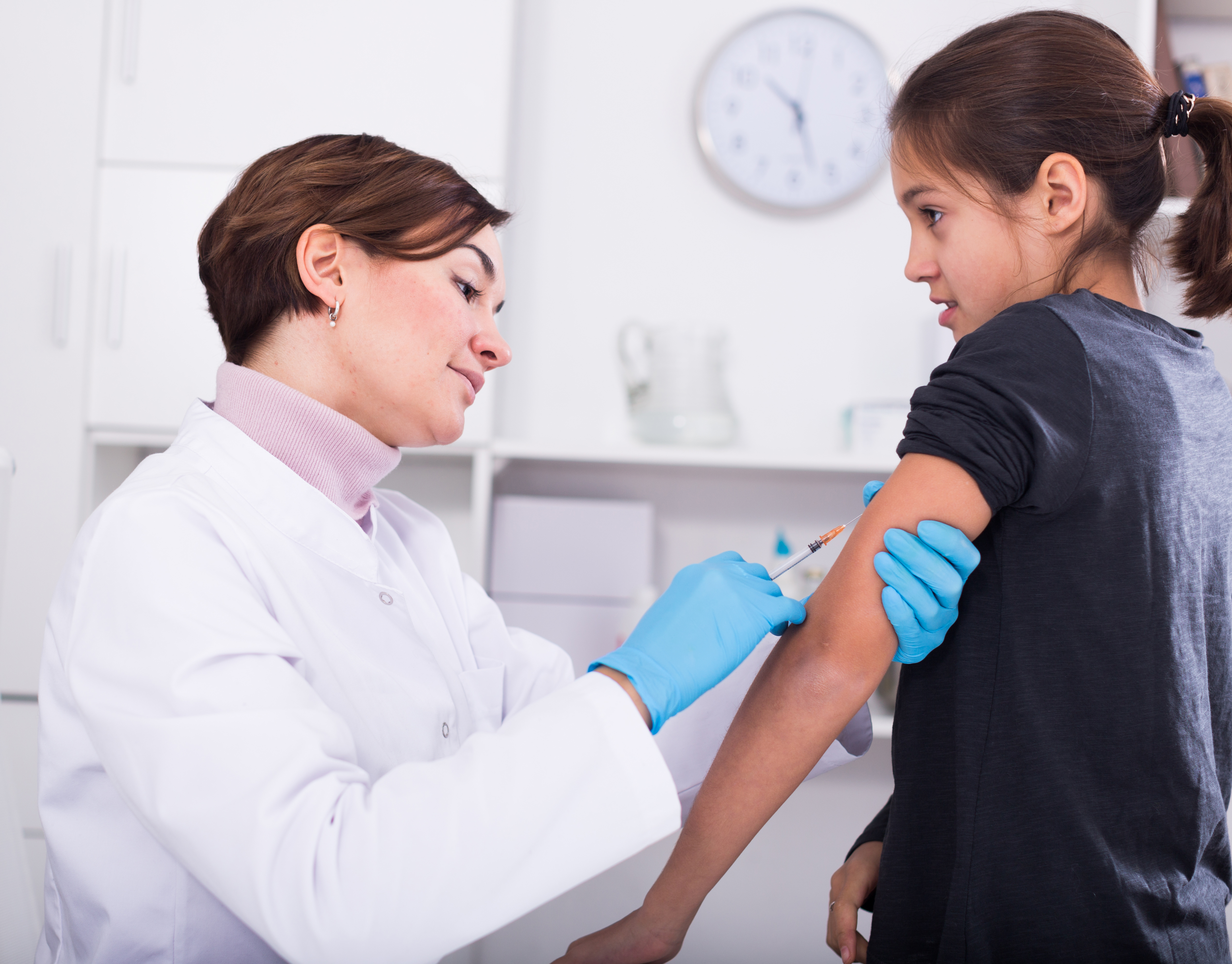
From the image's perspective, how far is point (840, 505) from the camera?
201 centimetres

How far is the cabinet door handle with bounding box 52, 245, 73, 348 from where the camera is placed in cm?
165

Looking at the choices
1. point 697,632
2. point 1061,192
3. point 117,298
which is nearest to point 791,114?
point 1061,192

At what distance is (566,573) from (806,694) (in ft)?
3.45

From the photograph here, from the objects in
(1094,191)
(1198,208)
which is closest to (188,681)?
(1094,191)

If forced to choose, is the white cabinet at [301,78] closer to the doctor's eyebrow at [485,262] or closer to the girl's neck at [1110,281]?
the doctor's eyebrow at [485,262]

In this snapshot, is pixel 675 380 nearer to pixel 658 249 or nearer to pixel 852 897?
pixel 658 249

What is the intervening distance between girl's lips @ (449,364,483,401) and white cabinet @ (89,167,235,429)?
0.80 m

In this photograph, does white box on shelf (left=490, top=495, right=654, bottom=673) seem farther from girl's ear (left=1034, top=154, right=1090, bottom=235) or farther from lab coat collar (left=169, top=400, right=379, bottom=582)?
girl's ear (left=1034, top=154, right=1090, bottom=235)

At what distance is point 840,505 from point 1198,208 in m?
1.20

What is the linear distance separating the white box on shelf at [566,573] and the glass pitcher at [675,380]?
0.67 feet

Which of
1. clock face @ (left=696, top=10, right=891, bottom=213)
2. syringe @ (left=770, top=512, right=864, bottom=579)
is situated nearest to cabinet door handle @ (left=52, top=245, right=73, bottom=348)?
clock face @ (left=696, top=10, right=891, bottom=213)

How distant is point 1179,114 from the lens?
81 centimetres

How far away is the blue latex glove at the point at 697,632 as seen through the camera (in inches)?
30.7

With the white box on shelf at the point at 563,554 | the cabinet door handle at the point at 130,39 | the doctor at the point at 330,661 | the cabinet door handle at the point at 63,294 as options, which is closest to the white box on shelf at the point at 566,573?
the white box on shelf at the point at 563,554
